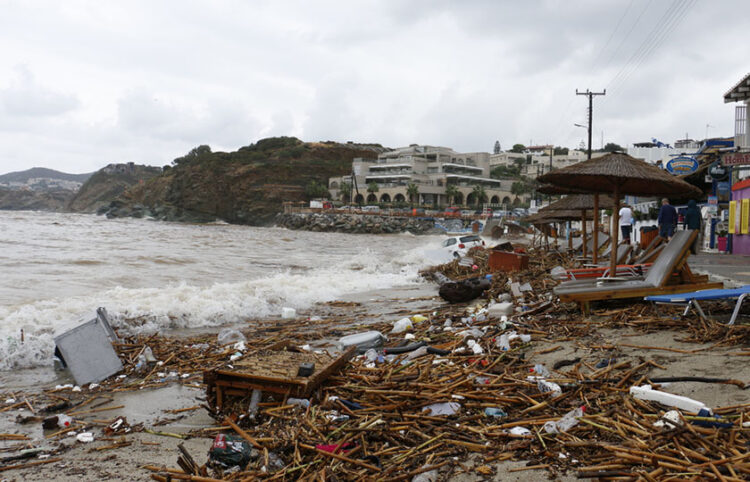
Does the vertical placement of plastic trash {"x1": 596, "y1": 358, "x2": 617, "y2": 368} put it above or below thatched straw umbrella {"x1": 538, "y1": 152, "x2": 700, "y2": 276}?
below

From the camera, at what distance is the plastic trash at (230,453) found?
3223 mm

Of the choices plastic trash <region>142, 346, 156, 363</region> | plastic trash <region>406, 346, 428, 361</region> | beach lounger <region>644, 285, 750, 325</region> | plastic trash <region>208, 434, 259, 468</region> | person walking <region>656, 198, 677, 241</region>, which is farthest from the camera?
person walking <region>656, 198, 677, 241</region>

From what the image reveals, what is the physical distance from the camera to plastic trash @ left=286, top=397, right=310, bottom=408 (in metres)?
3.93

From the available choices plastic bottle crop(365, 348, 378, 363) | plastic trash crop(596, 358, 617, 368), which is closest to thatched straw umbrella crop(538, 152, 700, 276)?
plastic trash crop(596, 358, 617, 368)

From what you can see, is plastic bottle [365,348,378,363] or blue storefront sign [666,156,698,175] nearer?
plastic bottle [365,348,378,363]

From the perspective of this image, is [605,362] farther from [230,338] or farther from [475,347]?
[230,338]

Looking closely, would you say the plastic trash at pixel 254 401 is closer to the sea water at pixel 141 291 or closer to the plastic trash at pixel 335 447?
the plastic trash at pixel 335 447

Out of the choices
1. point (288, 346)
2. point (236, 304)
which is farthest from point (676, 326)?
point (236, 304)

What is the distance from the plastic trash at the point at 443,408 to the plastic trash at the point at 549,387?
0.71 meters

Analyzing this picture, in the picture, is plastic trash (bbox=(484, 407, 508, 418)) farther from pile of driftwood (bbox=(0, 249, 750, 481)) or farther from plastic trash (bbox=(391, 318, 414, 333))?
plastic trash (bbox=(391, 318, 414, 333))

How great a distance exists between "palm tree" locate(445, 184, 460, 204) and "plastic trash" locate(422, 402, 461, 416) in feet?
347

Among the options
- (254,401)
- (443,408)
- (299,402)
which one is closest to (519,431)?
(443,408)

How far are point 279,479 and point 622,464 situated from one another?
77.3 inches

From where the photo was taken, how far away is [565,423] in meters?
3.38
